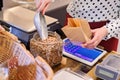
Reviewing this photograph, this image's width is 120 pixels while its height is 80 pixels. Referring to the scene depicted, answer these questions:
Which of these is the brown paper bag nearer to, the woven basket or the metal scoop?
the metal scoop

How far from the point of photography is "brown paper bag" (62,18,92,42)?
81cm

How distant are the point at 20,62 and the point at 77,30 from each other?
0.25m

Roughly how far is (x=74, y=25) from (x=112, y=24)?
28cm

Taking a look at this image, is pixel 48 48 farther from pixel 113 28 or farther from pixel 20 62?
pixel 113 28

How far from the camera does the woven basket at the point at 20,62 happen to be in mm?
560

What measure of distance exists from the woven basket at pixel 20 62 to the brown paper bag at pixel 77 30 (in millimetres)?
209

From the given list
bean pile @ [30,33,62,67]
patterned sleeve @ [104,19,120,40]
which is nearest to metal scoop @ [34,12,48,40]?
bean pile @ [30,33,62,67]

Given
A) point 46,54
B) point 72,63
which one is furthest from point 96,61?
point 46,54

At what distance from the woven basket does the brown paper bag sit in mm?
209

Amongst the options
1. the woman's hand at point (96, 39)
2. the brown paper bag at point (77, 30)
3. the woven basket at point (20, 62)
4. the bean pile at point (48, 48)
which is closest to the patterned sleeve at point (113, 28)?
the woman's hand at point (96, 39)

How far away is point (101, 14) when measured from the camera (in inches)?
47.1

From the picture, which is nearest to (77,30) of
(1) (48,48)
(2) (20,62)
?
(1) (48,48)

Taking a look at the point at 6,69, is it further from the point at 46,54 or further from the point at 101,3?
the point at 101,3

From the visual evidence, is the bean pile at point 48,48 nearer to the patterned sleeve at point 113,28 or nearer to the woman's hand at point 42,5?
the woman's hand at point 42,5
